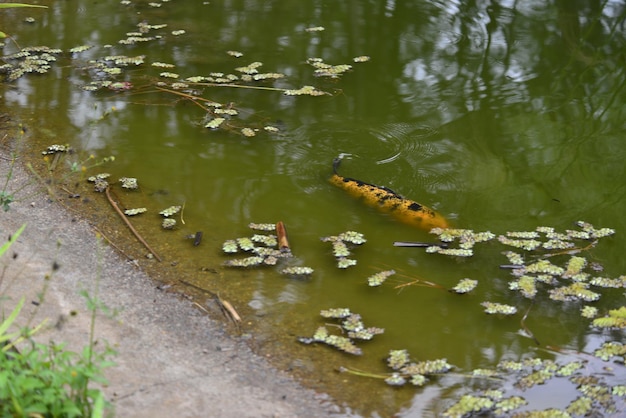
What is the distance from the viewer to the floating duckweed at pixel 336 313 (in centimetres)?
340

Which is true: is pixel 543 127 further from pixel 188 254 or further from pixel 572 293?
pixel 188 254

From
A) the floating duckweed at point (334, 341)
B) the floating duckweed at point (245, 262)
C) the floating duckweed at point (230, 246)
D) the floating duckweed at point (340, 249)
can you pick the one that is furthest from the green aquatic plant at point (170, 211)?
the floating duckweed at point (334, 341)

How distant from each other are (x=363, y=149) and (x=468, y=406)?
2330 mm

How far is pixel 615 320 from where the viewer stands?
335cm

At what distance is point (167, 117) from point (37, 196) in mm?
1339

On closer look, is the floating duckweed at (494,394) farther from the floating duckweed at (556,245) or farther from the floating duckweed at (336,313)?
the floating duckweed at (556,245)

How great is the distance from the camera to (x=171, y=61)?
6.15 m

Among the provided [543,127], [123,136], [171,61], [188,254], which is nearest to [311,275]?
[188,254]

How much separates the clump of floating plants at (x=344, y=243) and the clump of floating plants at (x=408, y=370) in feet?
2.34

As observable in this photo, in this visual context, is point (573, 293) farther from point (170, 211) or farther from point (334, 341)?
point (170, 211)

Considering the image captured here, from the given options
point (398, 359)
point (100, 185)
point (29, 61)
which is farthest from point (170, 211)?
point (29, 61)

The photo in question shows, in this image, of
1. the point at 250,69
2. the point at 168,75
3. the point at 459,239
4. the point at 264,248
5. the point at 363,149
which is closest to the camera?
the point at 264,248

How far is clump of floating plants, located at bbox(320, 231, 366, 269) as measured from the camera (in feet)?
12.4

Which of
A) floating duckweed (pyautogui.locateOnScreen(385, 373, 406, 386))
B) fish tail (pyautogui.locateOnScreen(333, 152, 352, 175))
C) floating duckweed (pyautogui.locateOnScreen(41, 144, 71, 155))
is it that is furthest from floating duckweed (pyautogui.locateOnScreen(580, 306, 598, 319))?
floating duckweed (pyautogui.locateOnScreen(41, 144, 71, 155))
